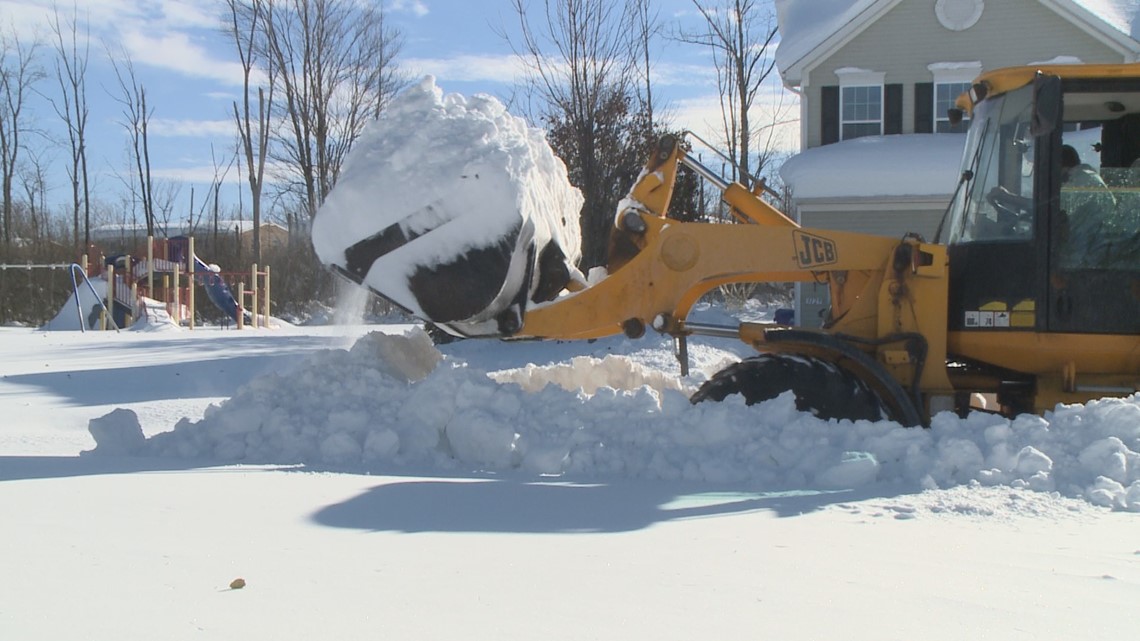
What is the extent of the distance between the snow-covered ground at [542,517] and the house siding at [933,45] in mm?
16455

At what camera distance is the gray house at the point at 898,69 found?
21188mm

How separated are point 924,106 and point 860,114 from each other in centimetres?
124

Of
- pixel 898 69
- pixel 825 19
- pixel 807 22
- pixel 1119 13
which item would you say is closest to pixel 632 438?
pixel 898 69

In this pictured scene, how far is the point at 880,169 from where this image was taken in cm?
2072

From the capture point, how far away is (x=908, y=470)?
5.44 metres

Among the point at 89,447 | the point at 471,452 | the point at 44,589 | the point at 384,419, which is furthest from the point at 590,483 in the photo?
the point at 89,447

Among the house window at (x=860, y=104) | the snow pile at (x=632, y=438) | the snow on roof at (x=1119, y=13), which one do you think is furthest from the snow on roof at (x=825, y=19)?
the snow pile at (x=632, y=438)

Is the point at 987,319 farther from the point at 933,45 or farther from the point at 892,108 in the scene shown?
the point at 933,45

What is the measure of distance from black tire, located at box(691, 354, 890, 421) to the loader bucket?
1301 mm

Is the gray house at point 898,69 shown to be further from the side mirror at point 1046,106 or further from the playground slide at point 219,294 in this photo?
the side mirror at point 1046,106

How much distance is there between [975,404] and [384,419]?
3893mm

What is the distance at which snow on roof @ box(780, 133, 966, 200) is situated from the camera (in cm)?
2052

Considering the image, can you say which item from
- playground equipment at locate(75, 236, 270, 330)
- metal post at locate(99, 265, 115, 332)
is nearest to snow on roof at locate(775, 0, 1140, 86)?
playground equipment at locate(75, 236, 270, 330)

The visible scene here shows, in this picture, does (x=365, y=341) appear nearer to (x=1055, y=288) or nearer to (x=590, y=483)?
(x=590, y=483)
